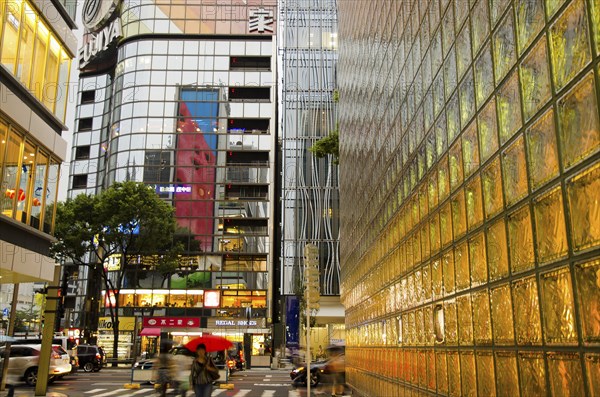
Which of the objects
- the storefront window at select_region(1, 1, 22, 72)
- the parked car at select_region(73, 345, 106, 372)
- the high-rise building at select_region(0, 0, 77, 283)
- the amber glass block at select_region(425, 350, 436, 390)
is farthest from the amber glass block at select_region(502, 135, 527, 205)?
the parked car at select_region(73, 345, 106, 372)

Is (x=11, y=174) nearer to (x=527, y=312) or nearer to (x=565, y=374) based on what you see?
(x=527, y=312)

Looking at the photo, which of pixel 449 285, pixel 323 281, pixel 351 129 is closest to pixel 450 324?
pixel 449 285

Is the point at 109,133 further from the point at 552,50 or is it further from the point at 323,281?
the point at 552,50

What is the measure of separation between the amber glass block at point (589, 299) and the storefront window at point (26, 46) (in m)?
17.9

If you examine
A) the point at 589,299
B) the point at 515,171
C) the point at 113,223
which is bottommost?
the point at 589,299

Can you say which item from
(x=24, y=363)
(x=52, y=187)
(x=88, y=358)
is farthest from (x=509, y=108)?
(x=88, y=358)

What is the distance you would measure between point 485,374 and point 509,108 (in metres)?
2.17

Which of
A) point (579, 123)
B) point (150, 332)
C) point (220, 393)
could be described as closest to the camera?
point (579, 123)

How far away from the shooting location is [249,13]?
67125 millimetres

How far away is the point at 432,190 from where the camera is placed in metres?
6.41

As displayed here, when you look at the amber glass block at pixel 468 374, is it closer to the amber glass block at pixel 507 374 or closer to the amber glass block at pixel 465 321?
the amber glass block at pixel 465 321

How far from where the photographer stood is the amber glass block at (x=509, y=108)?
12.9 feet

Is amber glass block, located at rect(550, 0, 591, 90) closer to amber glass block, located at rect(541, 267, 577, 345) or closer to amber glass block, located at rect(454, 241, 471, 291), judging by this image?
amber glass block, located at rect(541, 267, 577, 345)

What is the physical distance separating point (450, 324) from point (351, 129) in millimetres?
11996
